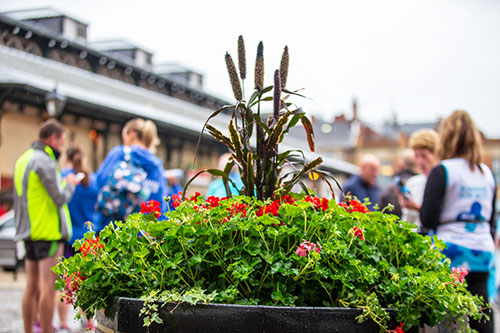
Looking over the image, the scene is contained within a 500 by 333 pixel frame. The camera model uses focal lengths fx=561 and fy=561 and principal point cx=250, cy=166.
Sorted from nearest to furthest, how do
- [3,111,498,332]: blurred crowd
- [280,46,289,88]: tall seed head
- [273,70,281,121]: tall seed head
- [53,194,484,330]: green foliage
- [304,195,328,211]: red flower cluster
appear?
[53,194,484,330]: green foliage, [304,195,328,211]: red flower cluster, [273,70,281,121]: tall seed head, [280,46,289,88]: tall seed head, [3,111,498,332]: blurred crowd

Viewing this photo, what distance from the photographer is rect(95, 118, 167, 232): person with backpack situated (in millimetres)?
4492

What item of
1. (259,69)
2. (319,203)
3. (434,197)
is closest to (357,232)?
(319,203)

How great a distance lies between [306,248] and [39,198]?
139 inches

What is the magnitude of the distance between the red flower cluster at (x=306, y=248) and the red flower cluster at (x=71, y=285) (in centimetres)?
76

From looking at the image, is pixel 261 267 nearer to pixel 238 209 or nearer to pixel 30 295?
pixel 238 209

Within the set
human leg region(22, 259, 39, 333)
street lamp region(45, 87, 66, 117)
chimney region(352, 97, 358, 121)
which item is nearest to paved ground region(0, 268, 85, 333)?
human leg region(22, 259, 39, 333)

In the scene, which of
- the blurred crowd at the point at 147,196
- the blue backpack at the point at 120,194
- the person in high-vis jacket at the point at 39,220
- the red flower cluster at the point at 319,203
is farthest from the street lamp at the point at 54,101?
the red flower cluster at the point at 319,203

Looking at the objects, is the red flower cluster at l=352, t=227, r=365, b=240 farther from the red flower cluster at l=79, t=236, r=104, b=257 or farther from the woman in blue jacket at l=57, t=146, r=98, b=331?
the woman in blue jacket at l=57, t=146, r=98, b=331

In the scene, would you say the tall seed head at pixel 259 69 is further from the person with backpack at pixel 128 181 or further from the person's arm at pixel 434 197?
the person with backpack at pixel 128 181

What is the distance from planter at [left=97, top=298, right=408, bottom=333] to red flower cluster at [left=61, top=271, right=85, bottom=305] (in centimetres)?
35

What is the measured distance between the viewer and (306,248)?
5.80 feet

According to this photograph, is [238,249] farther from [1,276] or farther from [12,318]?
[1,276]

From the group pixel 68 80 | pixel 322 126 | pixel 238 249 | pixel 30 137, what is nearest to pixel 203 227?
pixel 238 249

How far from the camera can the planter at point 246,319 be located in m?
1.60
